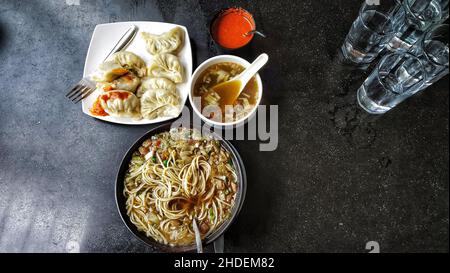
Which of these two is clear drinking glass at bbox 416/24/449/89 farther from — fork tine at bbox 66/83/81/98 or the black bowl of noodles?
fork tine at bbox 66/83/81/98

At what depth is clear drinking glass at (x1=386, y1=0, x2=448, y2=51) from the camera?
1558mm

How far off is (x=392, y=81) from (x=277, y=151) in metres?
0.59

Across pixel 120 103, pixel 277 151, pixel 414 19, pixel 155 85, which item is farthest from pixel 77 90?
pixel 414 19

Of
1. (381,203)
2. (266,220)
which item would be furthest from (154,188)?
(381,203)

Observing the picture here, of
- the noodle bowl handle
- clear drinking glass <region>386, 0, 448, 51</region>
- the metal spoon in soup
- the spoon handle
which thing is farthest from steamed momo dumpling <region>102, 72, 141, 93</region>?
clear drinking glass <region>386, 0, 448, 51</region>

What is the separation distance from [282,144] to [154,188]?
605mm

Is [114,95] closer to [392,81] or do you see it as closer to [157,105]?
[157,105]

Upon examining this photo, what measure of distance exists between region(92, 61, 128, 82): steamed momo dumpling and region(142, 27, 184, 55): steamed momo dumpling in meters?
0.17

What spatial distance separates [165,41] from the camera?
5.37 ft

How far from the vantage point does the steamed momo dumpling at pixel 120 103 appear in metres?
1.57

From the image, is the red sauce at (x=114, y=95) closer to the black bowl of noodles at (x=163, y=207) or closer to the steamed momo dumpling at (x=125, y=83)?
the steamed momo dumpling at (x=125, y=83)

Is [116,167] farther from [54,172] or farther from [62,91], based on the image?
[62,91]

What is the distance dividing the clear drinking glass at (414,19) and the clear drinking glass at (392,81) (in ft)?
0.39

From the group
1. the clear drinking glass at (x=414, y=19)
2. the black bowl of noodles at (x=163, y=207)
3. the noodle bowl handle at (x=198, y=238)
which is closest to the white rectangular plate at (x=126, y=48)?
the black bowl of noodles at (x=163, y=207)
